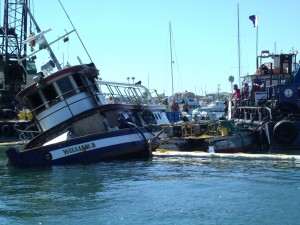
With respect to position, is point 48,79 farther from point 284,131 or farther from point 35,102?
point 284,131

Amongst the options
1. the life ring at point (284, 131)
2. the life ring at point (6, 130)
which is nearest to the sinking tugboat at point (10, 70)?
the life ring at point (6, 130)

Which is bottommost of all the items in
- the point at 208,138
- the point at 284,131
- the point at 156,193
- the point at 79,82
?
the point at 156,193

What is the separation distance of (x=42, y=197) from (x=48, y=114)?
7812 millimetres

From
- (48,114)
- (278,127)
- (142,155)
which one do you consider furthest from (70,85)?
(278,127)

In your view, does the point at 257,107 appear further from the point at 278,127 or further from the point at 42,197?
the point at 42,197

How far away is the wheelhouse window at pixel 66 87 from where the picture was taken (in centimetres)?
2166

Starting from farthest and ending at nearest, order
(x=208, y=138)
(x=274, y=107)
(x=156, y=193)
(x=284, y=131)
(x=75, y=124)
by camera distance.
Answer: (x=274, y=107) → (x=284, y=131) → (x=208, y=138) → (x=75, y=124) → (x=156, y=193)

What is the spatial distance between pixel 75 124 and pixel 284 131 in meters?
10.7

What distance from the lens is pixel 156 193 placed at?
14.5m

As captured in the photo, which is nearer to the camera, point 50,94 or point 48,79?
point 48,79

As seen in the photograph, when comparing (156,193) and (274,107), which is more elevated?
(274,107)

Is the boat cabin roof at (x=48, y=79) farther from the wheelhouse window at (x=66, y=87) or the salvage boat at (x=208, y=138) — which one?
the salvage boat at (x=208, y=138)

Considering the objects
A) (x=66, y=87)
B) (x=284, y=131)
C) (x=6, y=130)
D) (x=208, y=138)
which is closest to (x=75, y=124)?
(x=66, y=87)

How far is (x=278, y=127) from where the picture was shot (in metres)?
25.4
